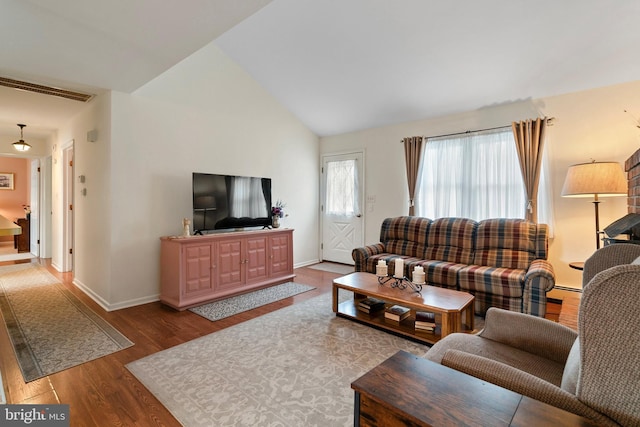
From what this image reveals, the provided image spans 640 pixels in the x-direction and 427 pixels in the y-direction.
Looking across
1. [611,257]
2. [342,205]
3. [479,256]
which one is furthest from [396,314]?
[342,205]

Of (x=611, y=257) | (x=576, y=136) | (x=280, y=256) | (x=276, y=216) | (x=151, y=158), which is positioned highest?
(x=576, y=136)

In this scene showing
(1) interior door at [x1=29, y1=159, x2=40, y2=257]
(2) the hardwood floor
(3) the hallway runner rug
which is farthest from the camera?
(1) interior door at [x1=29, y1=159, x2=40, y2=257]

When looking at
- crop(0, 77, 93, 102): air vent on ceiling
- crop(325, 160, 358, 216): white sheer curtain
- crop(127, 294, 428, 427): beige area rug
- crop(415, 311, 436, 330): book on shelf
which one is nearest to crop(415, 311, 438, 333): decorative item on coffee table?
crop(415, 311, 436, 330): book on shelf

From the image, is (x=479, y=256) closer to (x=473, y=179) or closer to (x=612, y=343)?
(x=473, y=179)

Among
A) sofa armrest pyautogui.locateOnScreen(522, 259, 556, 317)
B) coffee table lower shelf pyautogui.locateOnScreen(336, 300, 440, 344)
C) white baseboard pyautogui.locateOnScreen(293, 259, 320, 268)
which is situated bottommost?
coffee table lower shelf pyautogui.locateOnScreen(336, 300, 440, 344)

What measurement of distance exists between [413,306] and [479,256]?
166cm

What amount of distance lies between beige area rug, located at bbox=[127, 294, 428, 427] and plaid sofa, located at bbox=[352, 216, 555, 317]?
106 cm

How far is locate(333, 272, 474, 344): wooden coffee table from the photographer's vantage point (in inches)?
93.2

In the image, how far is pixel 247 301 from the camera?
359cm

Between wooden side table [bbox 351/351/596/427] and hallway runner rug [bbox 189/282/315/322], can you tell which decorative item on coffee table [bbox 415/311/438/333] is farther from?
hallway runner rug [bbox 189/282/315/322]

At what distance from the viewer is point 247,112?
462 centimetres

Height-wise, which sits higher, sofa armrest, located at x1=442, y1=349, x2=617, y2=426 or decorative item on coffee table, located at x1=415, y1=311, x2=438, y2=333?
sofa armrest, located at x1=442, y1=349, x2=617, y2=426

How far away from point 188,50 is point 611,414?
3.15 m

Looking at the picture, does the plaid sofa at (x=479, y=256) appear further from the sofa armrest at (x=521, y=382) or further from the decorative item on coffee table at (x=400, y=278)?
the sofa armrest at (x=521, y=382)
